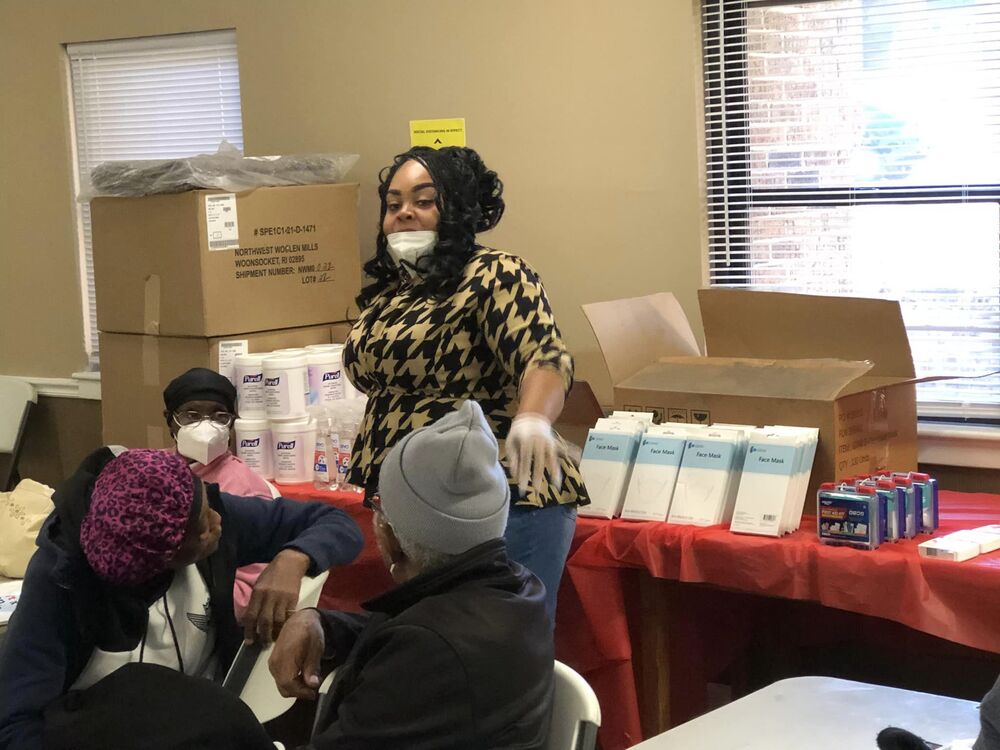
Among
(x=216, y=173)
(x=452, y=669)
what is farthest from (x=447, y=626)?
(x=216, y=173)

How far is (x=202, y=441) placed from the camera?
2.76 meters

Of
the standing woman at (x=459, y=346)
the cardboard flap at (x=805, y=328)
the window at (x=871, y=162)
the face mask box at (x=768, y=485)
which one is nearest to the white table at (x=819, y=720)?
the standing woman at (x=459, y=346)

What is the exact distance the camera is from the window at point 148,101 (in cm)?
419

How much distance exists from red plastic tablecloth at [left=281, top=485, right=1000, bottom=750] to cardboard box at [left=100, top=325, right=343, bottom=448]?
72cm

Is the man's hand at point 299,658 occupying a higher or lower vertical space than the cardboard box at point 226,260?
lower

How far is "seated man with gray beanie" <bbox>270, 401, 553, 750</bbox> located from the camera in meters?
1.42

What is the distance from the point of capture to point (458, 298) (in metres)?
2.39

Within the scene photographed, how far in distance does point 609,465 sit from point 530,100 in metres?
1.28

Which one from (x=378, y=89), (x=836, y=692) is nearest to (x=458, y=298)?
(x=836, y=692)

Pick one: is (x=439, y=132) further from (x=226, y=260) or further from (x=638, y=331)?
(x=638, y=331)

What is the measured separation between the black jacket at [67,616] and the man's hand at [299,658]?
24 centimetres

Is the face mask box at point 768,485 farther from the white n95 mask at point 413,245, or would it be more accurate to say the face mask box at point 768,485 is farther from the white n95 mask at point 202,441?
the white n95 mask at point 202,441

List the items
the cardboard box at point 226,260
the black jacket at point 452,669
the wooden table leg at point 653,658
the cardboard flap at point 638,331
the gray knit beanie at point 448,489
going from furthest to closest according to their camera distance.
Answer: the cardboard box at point 226,260, the cardboard flap at point 638,331, the wooden table leg at point 653,658, the gray knit beanie at point 448,489, the black jacket at point 452,669

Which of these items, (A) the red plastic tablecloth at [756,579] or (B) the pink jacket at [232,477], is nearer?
(A) the red plastic tablecloth at [756,579]
